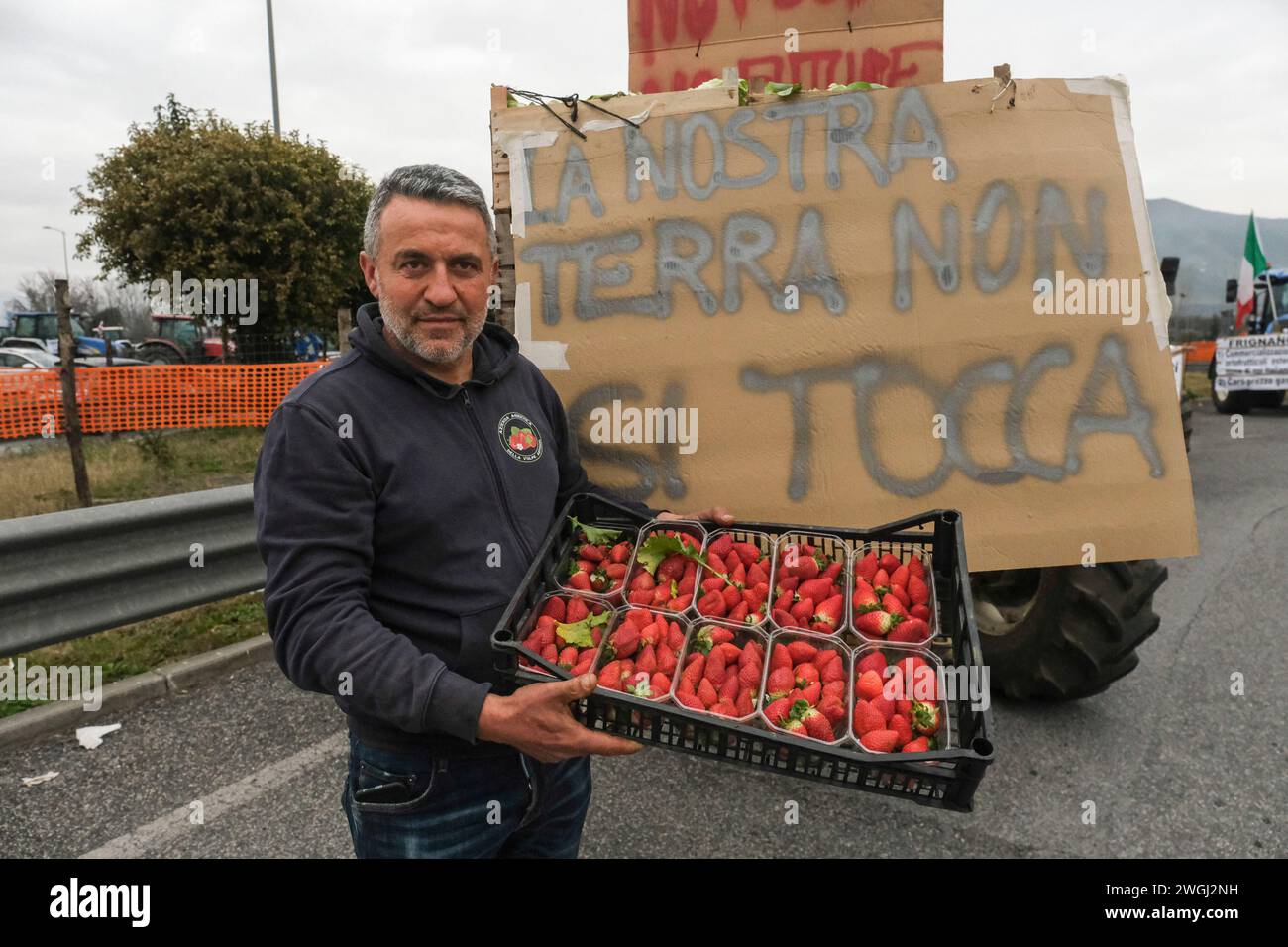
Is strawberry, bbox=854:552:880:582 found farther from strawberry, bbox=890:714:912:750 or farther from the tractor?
the tractor

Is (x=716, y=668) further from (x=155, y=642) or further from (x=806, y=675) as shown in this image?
(x=155, y=642)

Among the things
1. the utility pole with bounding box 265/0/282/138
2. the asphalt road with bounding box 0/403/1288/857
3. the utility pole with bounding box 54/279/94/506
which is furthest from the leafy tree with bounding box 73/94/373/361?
the asphalt road with bounding box 0/403/1288/857

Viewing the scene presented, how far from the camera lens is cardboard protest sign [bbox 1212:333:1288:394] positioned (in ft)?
48.9

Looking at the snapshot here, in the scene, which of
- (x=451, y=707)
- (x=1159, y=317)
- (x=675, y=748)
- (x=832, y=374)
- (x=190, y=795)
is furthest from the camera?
(x=190, y=795)

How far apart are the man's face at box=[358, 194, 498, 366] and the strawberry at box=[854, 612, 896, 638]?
3.93ft

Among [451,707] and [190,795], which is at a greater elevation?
[451,707]

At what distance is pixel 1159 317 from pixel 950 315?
2.07 ft

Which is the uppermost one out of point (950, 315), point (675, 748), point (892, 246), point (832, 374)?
point (892, 246)

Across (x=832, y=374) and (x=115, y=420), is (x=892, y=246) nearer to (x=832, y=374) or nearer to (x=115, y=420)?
(x=832, y=374)

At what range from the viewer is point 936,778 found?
5.28 ft

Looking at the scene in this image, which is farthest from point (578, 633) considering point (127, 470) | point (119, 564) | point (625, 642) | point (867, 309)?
point (127, 470)

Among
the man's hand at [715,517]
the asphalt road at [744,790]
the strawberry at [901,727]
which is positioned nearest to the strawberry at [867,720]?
the strawberry at [901,727]

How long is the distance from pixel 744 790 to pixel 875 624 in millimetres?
1581

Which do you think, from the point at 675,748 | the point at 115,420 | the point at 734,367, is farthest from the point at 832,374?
the point at 115,420
